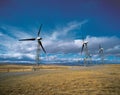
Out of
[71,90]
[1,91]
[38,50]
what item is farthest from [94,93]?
[38,50]

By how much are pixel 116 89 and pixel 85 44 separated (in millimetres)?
101624

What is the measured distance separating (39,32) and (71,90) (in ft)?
184

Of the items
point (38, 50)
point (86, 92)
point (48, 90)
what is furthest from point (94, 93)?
point (38, 50)

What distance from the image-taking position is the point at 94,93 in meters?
24.5

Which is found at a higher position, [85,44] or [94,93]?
[85,44]

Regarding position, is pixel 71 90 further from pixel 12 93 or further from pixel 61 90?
pixel 12 93

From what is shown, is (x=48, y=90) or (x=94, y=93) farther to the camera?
(x=48, y=90)

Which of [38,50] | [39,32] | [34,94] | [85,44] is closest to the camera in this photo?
[34,94]

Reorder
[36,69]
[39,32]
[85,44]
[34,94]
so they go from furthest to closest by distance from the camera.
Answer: [85,44] < [39,32] < [36,69] < [34,94]

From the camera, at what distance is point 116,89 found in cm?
2697

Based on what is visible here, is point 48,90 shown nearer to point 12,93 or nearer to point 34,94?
point 34,94

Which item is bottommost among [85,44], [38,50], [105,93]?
[105,93]

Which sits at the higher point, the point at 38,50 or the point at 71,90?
the point at 38,50

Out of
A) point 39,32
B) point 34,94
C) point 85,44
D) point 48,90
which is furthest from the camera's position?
point 85,44
